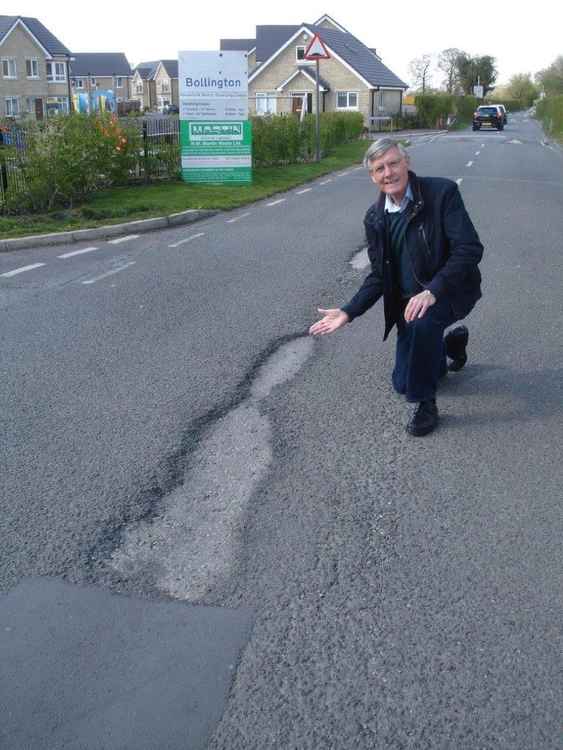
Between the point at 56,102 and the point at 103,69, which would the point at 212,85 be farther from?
the point at 103,69

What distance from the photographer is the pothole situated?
11.3ft

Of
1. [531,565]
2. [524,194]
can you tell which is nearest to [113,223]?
[524,194]

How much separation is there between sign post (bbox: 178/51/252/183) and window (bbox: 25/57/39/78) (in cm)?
5552

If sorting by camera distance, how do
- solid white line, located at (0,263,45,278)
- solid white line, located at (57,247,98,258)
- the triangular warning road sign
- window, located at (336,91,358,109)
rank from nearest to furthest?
1. solid white line, located at (0,263,45,278)
2. solid white line, located at (57,247,98,258)
3. the triangular warning road sign
4. window, located at (336,91,358,109)

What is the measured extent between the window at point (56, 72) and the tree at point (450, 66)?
62.4m

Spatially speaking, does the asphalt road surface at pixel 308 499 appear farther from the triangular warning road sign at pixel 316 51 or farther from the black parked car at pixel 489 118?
the black parked car at pixel 489 118

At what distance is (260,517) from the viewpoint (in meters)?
3.90

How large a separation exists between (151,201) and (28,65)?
2362 inches

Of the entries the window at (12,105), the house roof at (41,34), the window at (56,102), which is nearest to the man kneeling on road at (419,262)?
the window at (12,105)

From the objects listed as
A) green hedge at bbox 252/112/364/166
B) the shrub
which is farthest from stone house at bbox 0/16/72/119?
the shrub

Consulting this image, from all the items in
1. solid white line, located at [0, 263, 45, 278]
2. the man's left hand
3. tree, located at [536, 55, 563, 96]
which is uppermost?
tree, located at [536, 55, 563, 96]

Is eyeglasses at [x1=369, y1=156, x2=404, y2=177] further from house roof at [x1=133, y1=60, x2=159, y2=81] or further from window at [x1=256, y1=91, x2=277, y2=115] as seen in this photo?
house roof at [x1=133, y1=60, x2=159, y2=81]

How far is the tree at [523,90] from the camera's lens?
158875 mm

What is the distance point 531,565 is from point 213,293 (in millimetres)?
5586
